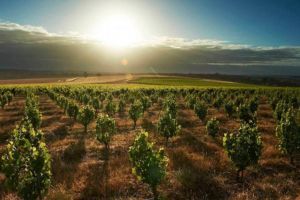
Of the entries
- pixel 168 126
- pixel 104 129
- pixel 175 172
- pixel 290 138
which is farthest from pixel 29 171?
pixel 290 138

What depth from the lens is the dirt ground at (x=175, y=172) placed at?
2002cm

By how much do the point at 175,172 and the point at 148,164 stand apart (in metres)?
5.21

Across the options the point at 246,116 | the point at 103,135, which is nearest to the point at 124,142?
the point at 103,135

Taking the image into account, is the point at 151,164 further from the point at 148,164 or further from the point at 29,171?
the point at 29,171

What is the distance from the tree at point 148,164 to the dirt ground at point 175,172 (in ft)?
5.23

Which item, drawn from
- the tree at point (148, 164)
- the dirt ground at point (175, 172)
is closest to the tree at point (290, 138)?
the dirt ground at point (175, 172)

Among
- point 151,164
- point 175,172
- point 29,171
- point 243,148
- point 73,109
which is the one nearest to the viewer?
point 29,171

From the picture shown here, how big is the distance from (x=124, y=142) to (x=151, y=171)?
1547 centimetres

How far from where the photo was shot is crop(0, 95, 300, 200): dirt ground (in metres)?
20.0

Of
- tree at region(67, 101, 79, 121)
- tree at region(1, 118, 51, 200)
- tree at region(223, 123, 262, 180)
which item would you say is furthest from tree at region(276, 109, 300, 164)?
tree at region(67, 101, 79, 121)

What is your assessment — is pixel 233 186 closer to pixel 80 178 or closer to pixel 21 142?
pixel 80 178

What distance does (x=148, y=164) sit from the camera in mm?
18391

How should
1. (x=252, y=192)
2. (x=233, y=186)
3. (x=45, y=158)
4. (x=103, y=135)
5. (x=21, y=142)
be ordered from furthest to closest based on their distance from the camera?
(x=103, y=135)
(x=233, y=186)
(x=252, y=192)
(x=21, y=142)
(x=45, y=158)

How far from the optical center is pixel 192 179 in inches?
841
